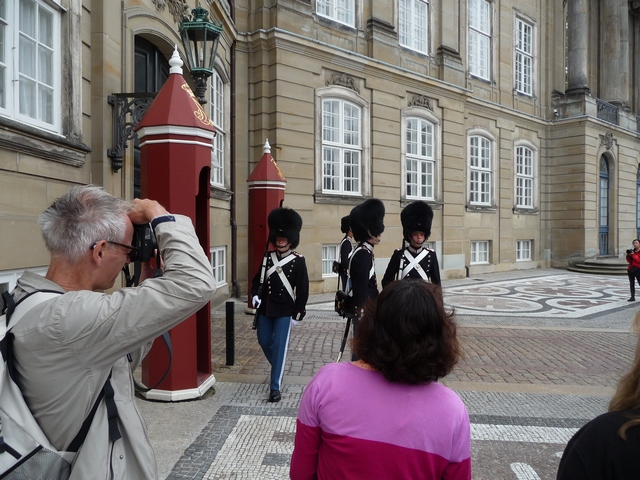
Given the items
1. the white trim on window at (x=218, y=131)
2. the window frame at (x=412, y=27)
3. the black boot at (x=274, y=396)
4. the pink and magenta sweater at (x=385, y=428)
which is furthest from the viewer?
the window frame at (x=412, y=27)

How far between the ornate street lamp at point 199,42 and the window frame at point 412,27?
35.3ft

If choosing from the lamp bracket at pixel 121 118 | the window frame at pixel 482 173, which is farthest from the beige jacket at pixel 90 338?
the window frame at pixel 482 173

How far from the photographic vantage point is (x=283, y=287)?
5.46 metres

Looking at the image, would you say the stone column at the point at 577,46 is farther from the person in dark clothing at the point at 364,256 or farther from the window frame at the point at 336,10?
the person in dark clothing at the point at 364,256

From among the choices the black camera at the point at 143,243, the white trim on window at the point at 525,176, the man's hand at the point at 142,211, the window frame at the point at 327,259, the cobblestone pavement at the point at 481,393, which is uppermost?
the white trim on window at the point at 525,176

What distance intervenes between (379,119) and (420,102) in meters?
2.07

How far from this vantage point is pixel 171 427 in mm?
4508

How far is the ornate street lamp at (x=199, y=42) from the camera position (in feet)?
22.4

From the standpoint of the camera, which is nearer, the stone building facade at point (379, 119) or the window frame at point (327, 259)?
the stone building facade at point (379, 119)

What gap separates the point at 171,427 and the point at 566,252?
2185cm

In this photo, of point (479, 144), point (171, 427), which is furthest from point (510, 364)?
point (479, 144)

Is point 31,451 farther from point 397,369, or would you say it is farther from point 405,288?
point 405,288

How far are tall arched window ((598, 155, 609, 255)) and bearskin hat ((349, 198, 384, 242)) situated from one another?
21362 mm

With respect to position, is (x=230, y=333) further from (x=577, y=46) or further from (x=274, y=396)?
(x=577, y=46)
